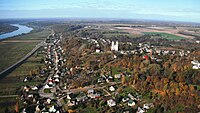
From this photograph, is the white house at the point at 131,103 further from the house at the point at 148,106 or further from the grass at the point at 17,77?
the grass at the point at 17,77

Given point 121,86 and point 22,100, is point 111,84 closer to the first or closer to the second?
point 121,86

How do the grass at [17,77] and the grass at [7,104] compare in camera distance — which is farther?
the grass at [17,77]

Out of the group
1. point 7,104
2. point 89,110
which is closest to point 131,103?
point 89,110

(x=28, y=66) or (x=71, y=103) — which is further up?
(x=71, y=103)

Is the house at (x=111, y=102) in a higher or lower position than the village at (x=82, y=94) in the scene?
higher

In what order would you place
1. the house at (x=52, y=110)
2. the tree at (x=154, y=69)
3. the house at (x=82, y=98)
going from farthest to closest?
the tree at (x=154, y=69) < the house at (x=82, y=98) < the house at (x=52, y=110)

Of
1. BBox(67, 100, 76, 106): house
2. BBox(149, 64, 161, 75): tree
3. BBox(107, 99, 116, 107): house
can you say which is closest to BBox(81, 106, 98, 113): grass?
BBox(67, 100, 76, 106): house

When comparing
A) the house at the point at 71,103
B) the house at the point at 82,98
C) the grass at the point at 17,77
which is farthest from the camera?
the grass at the point at 17,77

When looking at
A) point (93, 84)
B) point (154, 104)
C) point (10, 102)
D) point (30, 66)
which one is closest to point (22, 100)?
point (10, 102)

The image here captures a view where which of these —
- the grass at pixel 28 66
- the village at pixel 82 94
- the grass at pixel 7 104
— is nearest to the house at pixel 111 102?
the village at pixel 82 94

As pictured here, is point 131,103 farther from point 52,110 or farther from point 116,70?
point 116,70

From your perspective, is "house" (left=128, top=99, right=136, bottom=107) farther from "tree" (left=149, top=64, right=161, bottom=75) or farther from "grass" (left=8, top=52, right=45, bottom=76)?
"grass" (left=8, top=52, right=45, bottom=76)
